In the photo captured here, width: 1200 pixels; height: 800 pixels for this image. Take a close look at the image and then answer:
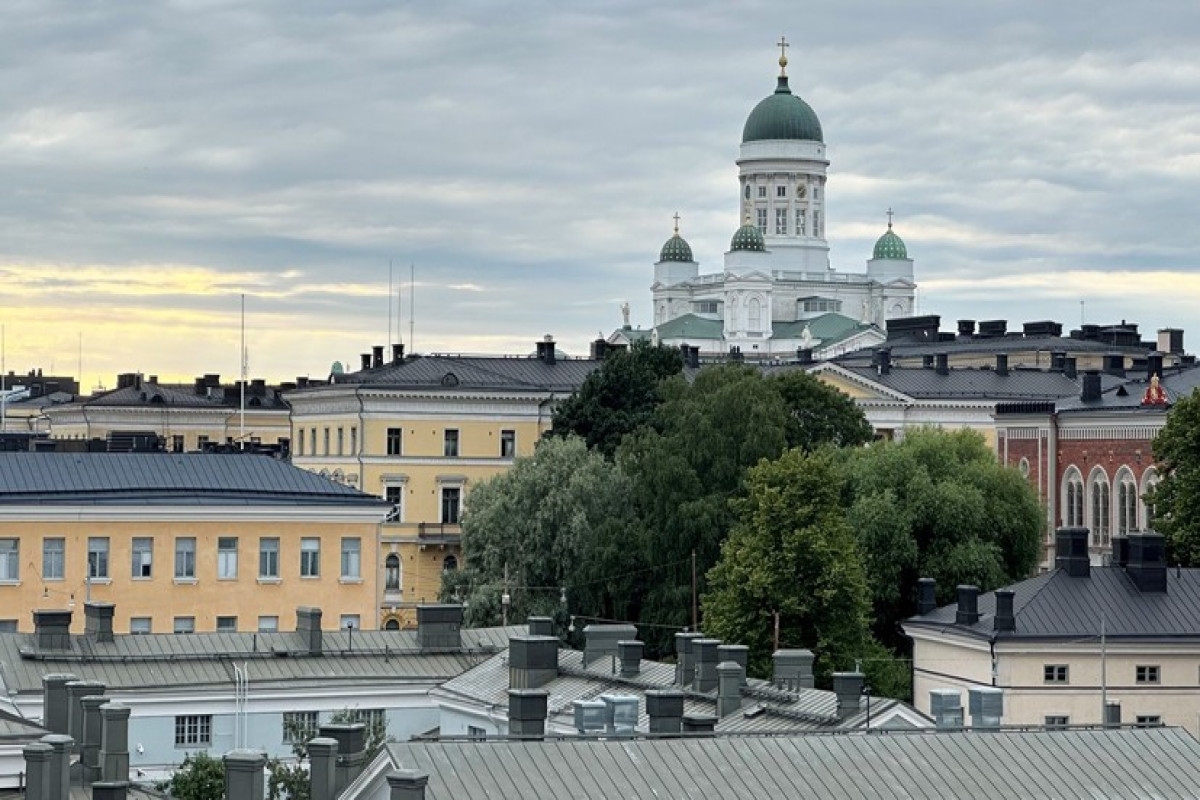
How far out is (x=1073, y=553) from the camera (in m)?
68.2

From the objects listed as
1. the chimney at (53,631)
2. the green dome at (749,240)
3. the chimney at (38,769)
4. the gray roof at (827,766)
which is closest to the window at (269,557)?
the chimney at (53,631)

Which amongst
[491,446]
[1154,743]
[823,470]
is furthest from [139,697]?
[491,446]

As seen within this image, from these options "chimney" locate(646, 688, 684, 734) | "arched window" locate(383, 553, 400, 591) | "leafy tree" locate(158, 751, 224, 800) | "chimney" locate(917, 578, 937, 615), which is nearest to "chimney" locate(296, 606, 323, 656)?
"leafy tree" locate(158, 751, 224, 800)

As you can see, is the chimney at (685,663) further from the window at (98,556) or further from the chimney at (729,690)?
the window at (98,556)

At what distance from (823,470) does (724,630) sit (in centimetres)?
634

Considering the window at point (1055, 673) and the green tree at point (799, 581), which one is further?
the green tree at point (799, 581)

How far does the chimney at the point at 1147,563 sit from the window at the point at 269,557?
73.0ft

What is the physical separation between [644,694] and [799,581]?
82.4 feet

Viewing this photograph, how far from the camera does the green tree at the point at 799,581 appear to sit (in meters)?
71.8

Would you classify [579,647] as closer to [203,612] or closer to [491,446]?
[203,612]

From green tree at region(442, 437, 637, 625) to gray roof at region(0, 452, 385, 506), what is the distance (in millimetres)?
10946

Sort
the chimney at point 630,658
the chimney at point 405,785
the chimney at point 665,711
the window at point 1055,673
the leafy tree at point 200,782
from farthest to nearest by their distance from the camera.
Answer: the window at point 1055,673, the chimney at point 630,658, the leafy tree at point 200,782, the chimney at point 665,711, the chimney at point 405,785

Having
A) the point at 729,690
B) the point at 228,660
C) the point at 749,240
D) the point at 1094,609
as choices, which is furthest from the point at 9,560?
the point at 749,240

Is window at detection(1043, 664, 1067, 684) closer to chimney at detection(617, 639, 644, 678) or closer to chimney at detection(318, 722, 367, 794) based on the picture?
chimney at detection(617, 639, 644, 678)
